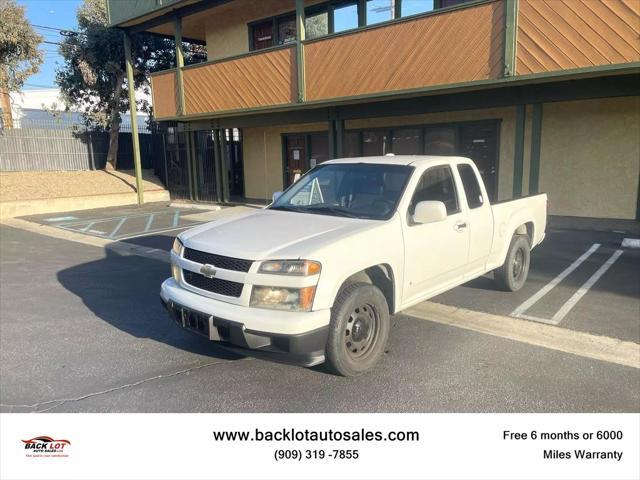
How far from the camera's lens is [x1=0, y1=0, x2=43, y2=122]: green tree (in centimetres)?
1719

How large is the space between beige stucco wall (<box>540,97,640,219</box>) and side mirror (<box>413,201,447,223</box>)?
857 centimetres

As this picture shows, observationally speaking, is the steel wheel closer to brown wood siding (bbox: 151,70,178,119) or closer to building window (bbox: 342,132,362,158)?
building window (bbox: 342,132,362,158)

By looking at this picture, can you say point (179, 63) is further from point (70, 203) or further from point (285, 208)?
point (285, 208)

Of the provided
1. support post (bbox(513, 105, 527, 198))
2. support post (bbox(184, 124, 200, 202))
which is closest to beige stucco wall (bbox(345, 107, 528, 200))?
support post (bbox(513, 105, 527, 198))

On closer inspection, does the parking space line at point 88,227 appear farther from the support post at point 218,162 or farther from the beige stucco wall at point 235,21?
the beige stucco wall at point 235,21

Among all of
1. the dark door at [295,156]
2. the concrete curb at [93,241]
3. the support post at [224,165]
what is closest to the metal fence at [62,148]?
the support post at [224,165]

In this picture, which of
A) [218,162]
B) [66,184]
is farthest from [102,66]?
[218,162]

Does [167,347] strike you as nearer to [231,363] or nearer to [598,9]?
[231,363]

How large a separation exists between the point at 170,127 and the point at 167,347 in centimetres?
1687

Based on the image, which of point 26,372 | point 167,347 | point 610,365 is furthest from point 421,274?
point 26,372

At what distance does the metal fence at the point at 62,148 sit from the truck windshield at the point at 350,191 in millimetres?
17578

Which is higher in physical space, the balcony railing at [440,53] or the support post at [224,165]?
the balcony railing at [440,53]

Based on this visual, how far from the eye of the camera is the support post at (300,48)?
1205 centimetres

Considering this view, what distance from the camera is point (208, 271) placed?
3.81m
